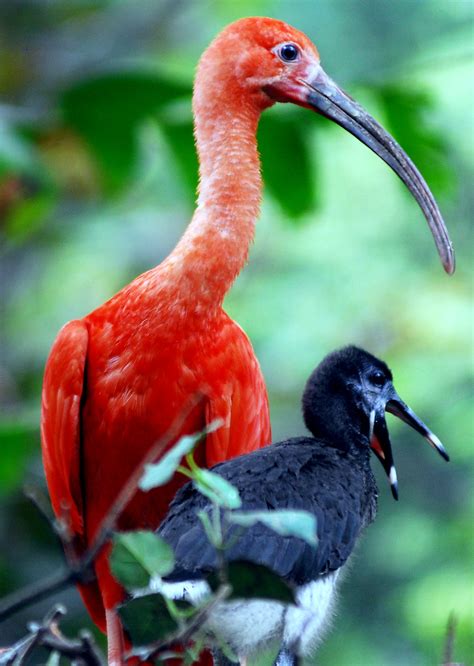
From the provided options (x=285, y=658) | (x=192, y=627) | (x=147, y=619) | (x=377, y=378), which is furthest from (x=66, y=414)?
(x=192, y=627)

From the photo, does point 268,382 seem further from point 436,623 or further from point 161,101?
point 161,101

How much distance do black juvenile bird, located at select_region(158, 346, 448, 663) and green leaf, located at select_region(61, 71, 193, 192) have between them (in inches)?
60.0

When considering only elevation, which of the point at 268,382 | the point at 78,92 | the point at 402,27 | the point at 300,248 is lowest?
the point at 268,382

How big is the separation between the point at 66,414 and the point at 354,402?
3.14 ft

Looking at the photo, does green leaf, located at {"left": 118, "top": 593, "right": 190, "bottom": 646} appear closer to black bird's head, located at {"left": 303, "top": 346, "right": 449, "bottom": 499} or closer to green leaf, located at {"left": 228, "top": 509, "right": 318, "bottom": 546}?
green leaf, located at {"left": 228, "top": 509, "right": 318, "bottom": 546}

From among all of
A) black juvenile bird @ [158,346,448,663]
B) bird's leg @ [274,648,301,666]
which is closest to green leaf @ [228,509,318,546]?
black juvenile bird @ [158,346,448,663]

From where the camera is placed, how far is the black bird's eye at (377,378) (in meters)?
3.57

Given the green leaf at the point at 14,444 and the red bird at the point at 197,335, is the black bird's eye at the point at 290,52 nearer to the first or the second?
the red bird at the point at 197,335

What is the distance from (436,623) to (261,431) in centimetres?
397

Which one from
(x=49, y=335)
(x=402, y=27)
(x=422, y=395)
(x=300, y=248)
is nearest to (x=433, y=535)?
A: (x=422, y=395)

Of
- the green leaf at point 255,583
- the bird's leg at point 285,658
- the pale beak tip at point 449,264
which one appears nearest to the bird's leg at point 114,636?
the bird's leg at point 285,658

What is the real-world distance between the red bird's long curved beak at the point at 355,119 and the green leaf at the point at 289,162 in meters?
0.94

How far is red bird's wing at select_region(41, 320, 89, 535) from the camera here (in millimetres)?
3726

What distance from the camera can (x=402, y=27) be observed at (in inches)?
394
